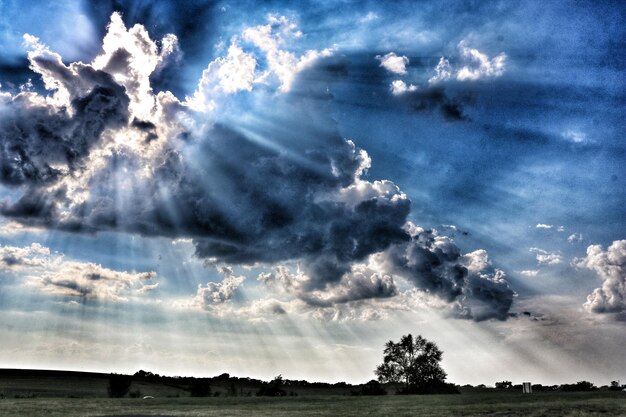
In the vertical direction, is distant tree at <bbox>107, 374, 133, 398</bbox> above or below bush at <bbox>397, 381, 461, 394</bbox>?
above

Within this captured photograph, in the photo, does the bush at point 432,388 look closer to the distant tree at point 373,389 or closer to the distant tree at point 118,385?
the distant tree at point 373,389

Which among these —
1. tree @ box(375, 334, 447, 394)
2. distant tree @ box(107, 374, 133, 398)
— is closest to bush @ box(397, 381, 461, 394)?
tree @ box(375, 334, 447, 394)

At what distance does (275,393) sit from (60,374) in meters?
130

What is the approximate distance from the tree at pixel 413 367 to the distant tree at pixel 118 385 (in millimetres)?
53881

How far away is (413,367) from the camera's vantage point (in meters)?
117

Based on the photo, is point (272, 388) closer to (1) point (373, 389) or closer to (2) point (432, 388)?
(1) point (373, 389)

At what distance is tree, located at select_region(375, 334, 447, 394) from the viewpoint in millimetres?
113312

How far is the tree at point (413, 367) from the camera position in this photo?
113 metres

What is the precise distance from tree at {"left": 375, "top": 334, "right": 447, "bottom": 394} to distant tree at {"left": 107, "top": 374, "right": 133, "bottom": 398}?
53.9 metres

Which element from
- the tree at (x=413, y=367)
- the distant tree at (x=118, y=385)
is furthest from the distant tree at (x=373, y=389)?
the distant tree at (x=118, y=385)

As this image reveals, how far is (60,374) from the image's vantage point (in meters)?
192

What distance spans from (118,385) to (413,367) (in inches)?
2419

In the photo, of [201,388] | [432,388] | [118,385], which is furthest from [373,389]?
[118,385]

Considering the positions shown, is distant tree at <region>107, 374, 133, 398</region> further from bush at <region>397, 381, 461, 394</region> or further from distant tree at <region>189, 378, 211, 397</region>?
bush at <region>397, 381, 461, 394</region>
